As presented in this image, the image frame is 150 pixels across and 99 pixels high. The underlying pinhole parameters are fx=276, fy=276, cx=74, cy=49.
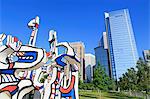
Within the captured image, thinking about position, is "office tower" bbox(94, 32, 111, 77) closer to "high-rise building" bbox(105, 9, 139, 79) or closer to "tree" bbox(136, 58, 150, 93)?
"high-rise building" bbox(105, 9, 139, 79)

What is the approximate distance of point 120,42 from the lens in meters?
114

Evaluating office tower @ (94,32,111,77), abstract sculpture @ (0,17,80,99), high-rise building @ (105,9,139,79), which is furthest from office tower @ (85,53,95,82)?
abstract sculpture @ (0,17,80,99)

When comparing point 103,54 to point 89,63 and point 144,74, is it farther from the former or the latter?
point 144,74

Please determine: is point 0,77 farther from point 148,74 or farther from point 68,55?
point 148,74

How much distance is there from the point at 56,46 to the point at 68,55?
1245 millimetres

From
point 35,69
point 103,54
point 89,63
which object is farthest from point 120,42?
point 35,69

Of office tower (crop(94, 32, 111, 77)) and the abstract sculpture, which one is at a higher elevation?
office tower (crop(94, 32, 111, 77))

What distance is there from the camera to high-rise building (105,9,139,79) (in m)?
110

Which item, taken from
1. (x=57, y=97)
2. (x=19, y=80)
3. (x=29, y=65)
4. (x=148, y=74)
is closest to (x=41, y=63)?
(x=29, y=65)

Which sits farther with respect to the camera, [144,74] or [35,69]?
[144,74]

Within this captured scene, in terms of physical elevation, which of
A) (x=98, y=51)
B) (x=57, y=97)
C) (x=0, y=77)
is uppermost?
(x=98, y=51)

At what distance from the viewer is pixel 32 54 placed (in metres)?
13.2

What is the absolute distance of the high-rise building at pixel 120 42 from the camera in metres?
110

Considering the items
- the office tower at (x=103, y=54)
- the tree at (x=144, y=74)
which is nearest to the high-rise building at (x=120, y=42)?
the office tower at (x=103, y=54)
